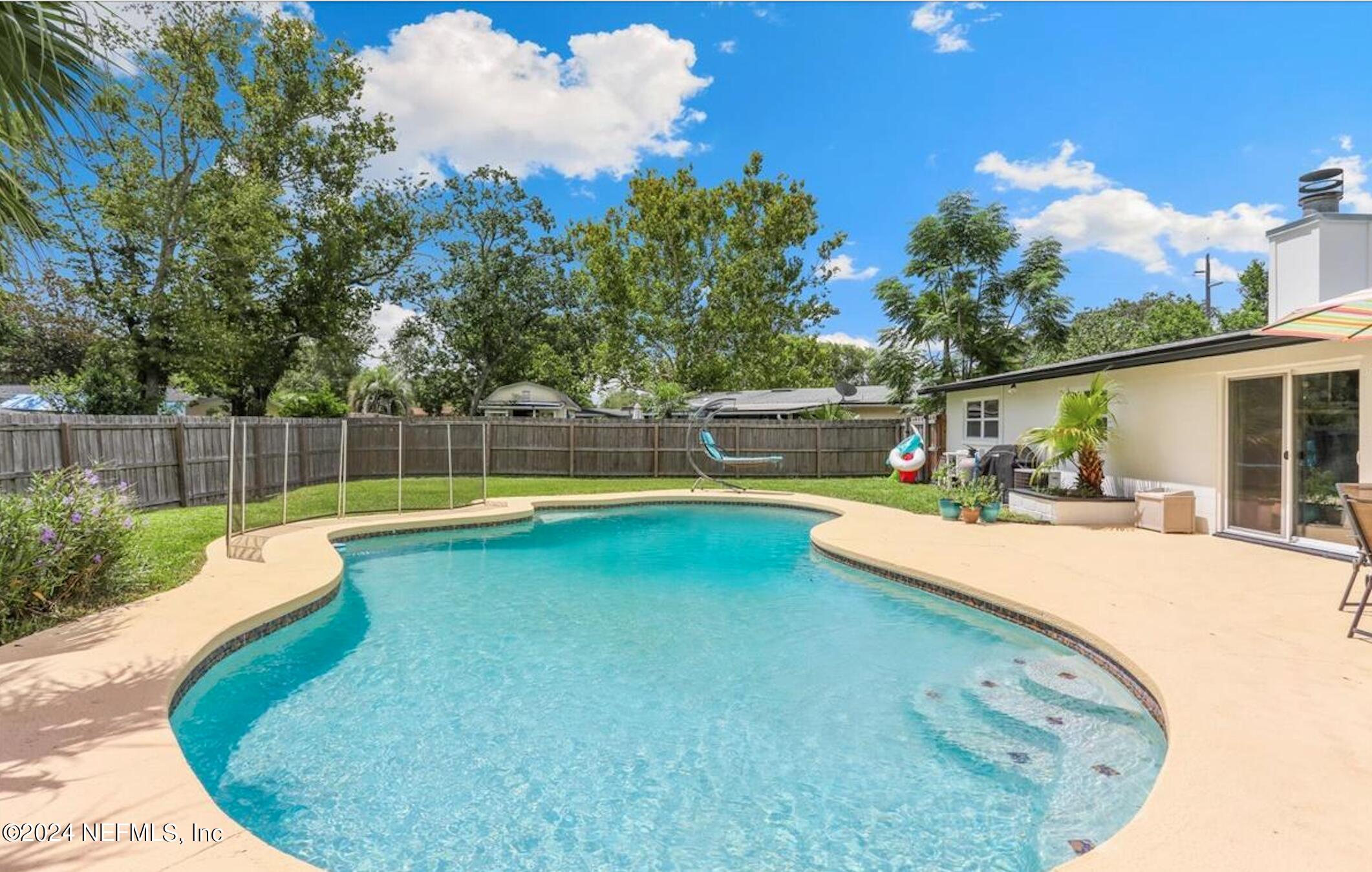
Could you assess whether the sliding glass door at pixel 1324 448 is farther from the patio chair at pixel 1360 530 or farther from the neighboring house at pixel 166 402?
the neighboring house at pixel 166 402

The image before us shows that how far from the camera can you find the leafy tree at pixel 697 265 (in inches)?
1004

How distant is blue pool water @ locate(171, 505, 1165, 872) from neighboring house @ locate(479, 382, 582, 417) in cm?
2090

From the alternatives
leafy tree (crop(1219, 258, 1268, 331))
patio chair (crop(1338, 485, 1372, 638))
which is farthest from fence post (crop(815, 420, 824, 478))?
leafy tree (crop(1219, 258, 1268, 331))

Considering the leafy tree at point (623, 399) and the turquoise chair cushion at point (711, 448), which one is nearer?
the turquoise chair cushion at point (711, 448)

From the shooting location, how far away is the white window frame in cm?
1334

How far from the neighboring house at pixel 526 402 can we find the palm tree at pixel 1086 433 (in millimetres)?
20677

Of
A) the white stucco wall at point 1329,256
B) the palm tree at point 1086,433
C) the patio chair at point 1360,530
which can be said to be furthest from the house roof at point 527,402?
the patio chair at point 1360,530

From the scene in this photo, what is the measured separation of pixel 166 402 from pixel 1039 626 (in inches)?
901

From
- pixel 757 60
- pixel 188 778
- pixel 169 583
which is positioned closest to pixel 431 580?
pixel 169 583

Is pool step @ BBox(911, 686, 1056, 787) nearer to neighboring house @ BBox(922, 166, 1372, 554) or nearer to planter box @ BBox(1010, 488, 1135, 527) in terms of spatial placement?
neighboring house @ BBox(922, 166, 1372, 554)

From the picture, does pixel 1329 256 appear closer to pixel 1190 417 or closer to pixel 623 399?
pixel 1190 417

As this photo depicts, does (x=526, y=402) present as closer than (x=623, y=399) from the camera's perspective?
Yes

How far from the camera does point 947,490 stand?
1107 cm

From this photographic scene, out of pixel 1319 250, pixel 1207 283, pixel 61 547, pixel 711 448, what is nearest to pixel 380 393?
pixel 711 448
